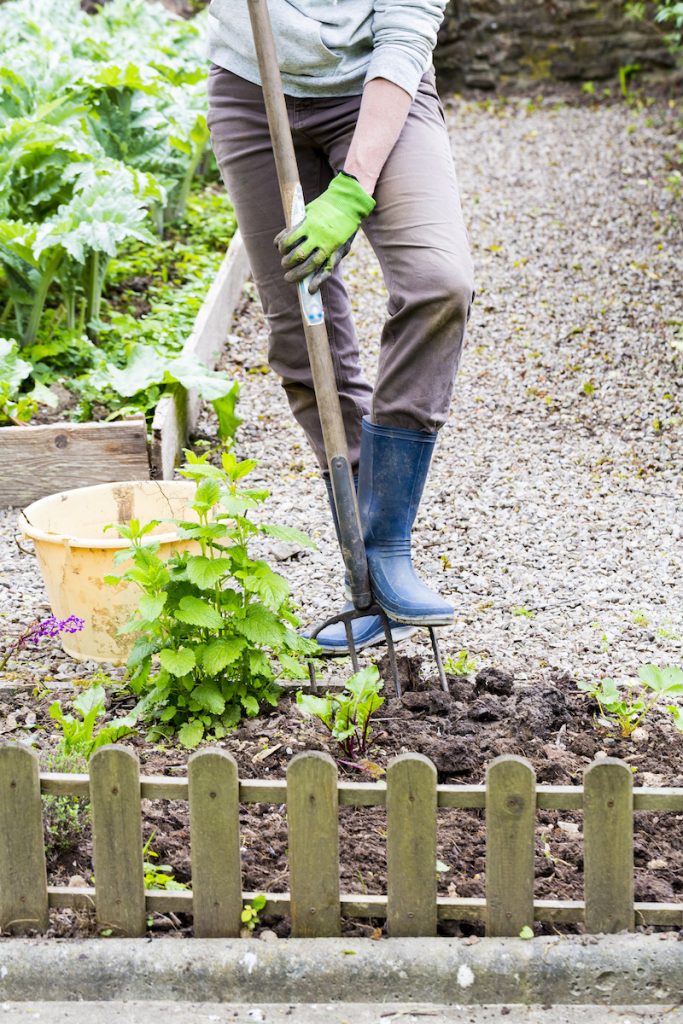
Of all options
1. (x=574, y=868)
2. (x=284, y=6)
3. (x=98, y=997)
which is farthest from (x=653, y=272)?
(x=98, y=997)

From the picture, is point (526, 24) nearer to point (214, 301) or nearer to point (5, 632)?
point (214, 301)

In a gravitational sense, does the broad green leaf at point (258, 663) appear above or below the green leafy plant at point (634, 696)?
above

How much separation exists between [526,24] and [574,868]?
9437 millimetres

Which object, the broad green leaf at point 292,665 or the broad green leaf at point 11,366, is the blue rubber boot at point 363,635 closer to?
the broad green leaf at point 292,665

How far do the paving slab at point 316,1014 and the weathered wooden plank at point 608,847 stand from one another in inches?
5.1

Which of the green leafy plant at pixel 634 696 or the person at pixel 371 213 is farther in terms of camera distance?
the person at pixel 371 213

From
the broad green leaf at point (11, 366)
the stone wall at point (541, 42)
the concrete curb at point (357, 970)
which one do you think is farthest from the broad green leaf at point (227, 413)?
the stone wall at point (541, 42)

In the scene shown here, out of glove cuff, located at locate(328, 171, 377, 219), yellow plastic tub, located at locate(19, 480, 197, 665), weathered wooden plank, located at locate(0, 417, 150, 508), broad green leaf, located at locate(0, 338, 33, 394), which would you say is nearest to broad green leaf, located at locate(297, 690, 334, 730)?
yellow plastic tub, located at locate(19, 480, 197, 665)

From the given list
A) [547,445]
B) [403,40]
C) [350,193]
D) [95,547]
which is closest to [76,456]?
[95,547]

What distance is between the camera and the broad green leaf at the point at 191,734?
8.02 feet

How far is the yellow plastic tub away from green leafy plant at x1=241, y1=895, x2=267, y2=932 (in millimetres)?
995

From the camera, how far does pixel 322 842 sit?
1.90 m

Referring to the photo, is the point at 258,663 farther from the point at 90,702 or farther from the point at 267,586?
the point at 90,702

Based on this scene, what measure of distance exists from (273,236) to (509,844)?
1.47 meters
